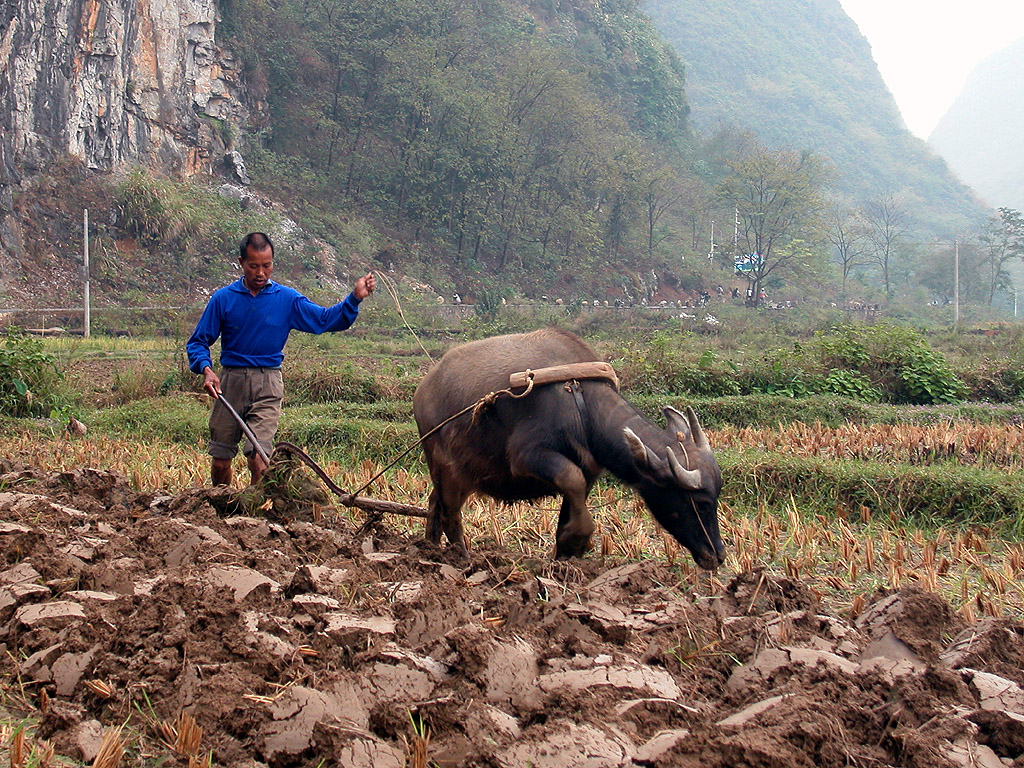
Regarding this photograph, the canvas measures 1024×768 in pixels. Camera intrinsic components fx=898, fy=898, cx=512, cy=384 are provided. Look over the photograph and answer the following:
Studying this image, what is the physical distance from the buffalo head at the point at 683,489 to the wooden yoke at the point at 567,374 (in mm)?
403

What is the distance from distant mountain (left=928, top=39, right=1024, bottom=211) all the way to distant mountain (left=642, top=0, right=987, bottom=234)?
91.3 ft

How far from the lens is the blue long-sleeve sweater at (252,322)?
17.1 feet

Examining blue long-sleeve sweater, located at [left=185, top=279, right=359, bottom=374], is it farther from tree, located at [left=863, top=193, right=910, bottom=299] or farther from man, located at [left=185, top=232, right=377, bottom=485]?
tree, located at [left=863, top=193, right=910, bottom=299]

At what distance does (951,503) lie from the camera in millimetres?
7430

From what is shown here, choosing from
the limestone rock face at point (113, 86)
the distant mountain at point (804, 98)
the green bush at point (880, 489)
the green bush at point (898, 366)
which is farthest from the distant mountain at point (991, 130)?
the green bush at point (880, 489)

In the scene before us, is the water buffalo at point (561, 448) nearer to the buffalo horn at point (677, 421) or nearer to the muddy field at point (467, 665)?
the buffalo horn at point (677, 421)

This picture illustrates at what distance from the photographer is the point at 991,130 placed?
158125 millimetres

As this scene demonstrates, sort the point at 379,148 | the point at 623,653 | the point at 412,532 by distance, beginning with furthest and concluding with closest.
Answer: the point at 379,148
the point at 412,532
the point at 623,653

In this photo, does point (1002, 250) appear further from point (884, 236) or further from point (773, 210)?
point (773, 210)

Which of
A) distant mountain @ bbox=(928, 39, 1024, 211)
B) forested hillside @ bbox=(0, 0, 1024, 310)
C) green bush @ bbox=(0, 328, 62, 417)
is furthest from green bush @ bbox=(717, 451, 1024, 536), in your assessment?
distant mountain @ bbox=(928, 39, 1024, 211)

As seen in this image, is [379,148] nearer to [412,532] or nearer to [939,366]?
[939,366]

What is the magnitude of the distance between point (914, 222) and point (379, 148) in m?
63.7

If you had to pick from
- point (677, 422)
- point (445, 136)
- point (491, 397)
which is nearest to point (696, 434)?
point (677, 422)

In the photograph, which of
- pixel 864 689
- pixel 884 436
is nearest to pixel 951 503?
pixel 884 436
